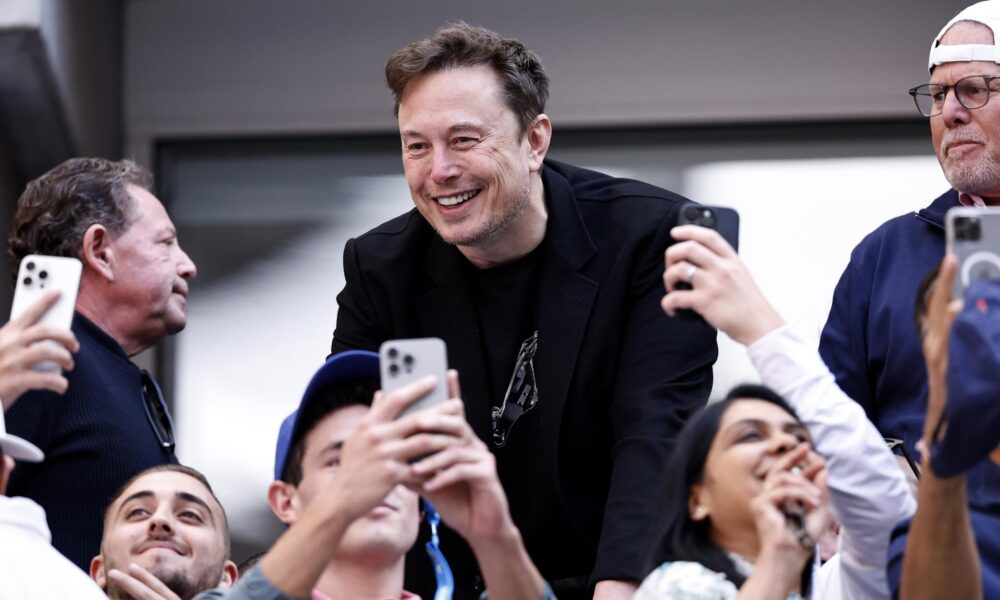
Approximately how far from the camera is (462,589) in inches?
124

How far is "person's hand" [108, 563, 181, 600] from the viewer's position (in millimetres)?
2879

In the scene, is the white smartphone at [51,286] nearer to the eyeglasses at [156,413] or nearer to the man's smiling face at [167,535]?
the man's smiling face at [167,535]

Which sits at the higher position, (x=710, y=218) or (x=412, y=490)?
(x=710, y=218)

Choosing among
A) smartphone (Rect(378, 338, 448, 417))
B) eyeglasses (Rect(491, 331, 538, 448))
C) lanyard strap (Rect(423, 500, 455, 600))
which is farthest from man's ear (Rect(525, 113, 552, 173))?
smartphone (Rect(378, 338, 448, 417))

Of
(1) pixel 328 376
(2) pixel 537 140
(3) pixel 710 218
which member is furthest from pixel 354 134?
(3) pixel 710 218

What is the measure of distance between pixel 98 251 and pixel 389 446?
1.86 metres

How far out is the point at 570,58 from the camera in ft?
19.6

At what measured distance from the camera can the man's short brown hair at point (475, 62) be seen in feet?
10.9

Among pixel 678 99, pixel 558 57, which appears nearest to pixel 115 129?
pixel 558 57

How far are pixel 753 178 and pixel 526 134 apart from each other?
268 cm

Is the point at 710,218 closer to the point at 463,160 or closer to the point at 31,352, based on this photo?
the point at 463,160

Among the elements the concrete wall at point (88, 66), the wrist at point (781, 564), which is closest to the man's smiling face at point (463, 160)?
the wrist at point (781, 564)

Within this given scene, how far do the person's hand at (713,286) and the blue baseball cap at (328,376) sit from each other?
55 cm

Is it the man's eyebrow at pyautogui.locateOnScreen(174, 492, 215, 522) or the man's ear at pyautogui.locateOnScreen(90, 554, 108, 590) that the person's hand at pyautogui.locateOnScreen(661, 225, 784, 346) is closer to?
the man's eyebrow at pyautogui.locateOnScreen(174, 492, 215, 522)
